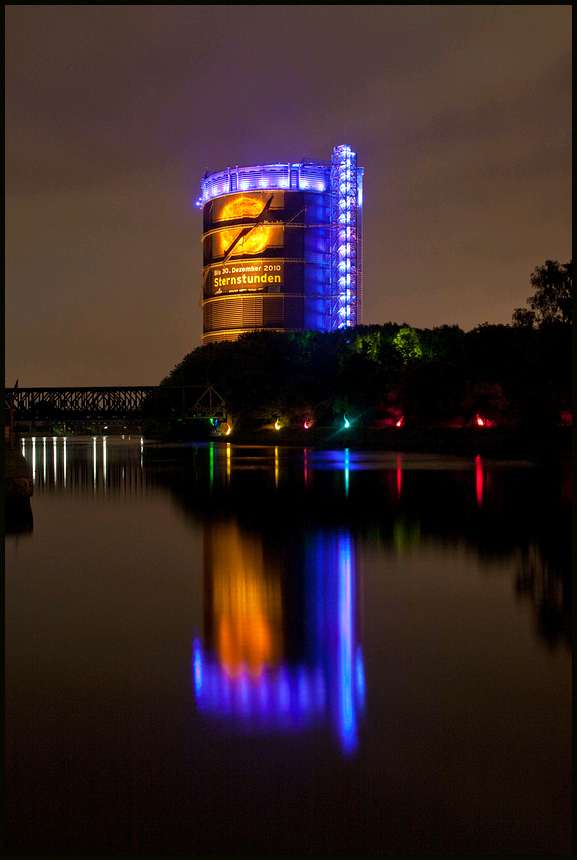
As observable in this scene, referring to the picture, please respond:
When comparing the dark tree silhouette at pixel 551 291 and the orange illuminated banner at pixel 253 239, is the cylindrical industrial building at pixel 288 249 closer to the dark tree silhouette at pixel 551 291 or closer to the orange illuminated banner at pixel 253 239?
the orange illuminated banner at pixel 253 239

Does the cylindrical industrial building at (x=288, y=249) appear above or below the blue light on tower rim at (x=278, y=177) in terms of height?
below

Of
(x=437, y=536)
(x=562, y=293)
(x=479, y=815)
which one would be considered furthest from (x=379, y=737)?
(x=562, y=293)

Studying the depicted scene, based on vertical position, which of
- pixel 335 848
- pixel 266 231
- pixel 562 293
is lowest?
pixel 335 848

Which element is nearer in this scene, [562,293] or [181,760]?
[181,760]

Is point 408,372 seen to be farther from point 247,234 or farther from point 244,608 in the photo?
point 247,234

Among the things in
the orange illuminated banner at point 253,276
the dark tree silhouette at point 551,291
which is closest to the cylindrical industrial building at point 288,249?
the orange illuminated banner at point 253,276

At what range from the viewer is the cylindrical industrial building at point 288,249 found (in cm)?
13188

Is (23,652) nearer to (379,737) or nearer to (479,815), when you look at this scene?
(379,737)

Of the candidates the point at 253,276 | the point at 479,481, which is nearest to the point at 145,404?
the point at 253,276

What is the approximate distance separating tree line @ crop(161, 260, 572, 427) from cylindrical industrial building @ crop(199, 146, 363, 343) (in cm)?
2191

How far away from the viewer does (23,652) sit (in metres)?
7.09

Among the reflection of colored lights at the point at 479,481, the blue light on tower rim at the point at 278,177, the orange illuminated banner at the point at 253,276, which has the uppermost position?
the blue light on tower rim at the point at 278,177

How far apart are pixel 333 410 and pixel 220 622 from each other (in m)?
74.9

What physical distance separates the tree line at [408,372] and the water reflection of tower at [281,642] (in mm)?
32235
